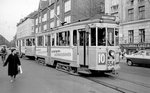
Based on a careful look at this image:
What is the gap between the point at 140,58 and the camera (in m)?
21.7

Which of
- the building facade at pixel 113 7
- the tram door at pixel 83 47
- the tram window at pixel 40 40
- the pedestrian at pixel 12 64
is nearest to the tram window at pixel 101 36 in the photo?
the tram door at pixel 83 47

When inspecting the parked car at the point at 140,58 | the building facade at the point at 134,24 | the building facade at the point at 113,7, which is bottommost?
the parked car at the point at 140,58

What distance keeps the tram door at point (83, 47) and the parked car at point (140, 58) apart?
10.2m

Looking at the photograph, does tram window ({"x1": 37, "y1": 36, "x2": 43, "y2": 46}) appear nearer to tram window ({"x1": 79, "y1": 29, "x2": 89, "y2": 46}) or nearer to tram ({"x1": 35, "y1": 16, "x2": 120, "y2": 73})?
tram ({"x1": 35, "y1": 16, "x2": 120, "y2": 73})

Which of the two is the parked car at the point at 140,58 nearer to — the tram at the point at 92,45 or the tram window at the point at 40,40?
the tram at the point at 92,45

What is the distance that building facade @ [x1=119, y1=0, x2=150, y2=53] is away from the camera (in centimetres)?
3119

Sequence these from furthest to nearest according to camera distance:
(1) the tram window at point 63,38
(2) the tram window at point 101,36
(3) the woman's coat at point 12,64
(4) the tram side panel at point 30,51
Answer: (4) the tram side panel at point 30,51 < (1) the tram window at point 63,38 < (2) the tram window at point 101,36 < (3) the woman's coat at point 12,64

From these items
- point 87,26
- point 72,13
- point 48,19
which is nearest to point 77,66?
point 87,26

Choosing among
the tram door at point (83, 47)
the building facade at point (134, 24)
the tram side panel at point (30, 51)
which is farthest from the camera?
the building facade at point (134, 24)

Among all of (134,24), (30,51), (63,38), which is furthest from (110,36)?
(134,24)

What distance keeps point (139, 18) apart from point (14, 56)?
84.4 feet

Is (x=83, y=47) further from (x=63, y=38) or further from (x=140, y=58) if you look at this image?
(x=140, y=58)

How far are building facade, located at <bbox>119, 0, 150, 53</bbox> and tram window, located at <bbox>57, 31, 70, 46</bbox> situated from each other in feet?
58.3

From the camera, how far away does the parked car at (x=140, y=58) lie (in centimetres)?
2094
